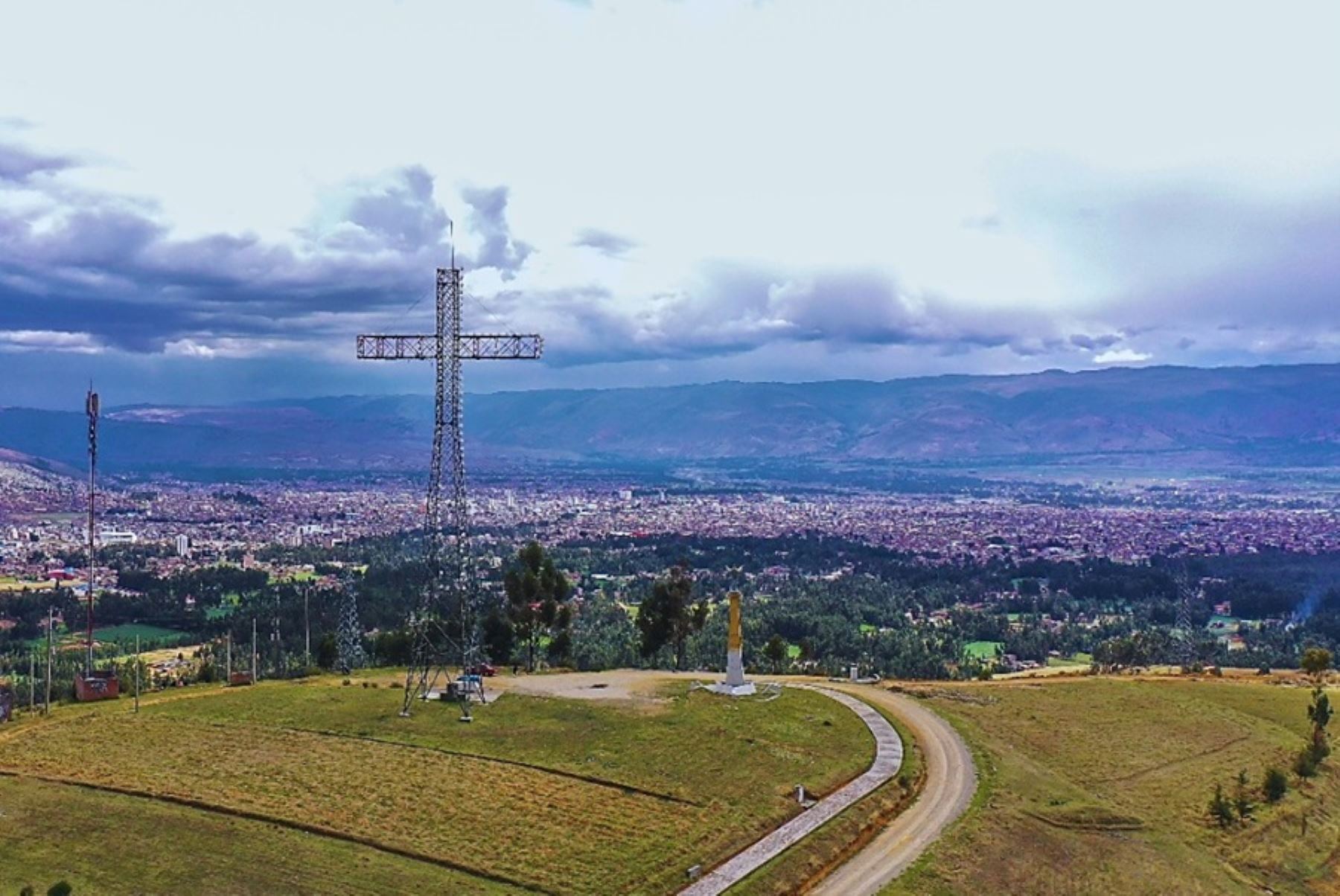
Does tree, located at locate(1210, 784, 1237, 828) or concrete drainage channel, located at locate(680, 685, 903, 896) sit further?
tree, located at locate(1210, 784, 1237, 828)

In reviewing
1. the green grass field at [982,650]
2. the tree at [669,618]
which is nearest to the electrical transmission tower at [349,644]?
the tree at [669,618]

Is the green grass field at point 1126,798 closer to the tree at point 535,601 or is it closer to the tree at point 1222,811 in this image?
the tree at point 1222,811

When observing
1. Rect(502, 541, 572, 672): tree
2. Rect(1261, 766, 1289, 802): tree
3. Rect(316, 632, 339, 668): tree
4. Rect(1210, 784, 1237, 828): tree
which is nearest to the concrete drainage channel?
Rect(1210, 784, 1237, 828): tree

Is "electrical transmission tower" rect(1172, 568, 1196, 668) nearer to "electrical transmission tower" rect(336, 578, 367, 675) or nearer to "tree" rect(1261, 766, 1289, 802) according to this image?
"tree" rect(1261, 766, 1289, 802)

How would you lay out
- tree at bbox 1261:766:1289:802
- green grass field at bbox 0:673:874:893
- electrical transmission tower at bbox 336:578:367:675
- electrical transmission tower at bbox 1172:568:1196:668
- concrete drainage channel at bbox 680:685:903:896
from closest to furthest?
concrete drainage channel at bbox 680:685:903:896, green grass field at bbox 0:673:874:893, tree at bbox 1261:766:1289:802, electrical transmission tower at bbox 336:578:367:675, electrical transmission tower at bbox 1172:568:1196:668

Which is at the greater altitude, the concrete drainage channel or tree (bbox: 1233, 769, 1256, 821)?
the concrete drainage channel
